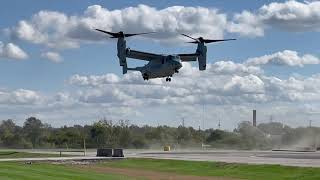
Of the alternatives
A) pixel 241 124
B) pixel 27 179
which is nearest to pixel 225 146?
pixel 241 124

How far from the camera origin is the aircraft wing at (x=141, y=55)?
54144 millimetres

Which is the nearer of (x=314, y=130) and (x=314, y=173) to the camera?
(x=314, y=173)

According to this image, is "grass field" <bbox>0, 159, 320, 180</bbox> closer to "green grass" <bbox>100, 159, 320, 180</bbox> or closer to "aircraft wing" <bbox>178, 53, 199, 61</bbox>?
"green grass" <bbox>100, 159, 320, 180</bbox>

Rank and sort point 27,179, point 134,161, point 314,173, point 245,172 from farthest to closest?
point 134,161
point 245,172
point 314,173
point 27,179

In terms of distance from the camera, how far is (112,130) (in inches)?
6289

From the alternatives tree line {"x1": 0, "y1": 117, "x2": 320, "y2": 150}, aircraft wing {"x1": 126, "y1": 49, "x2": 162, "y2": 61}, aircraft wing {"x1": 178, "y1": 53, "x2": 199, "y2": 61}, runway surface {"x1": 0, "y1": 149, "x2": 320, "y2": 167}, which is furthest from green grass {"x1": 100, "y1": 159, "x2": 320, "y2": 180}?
tree line {"x1": 0, "y1": 117, "x2": 320, "y2": 150}

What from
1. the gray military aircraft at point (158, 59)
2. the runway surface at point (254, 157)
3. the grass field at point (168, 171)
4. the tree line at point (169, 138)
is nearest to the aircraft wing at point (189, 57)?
the gray military aircraft at point (158, 59)

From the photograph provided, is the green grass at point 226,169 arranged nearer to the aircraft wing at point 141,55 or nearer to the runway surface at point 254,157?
the runway surface at point 254,157

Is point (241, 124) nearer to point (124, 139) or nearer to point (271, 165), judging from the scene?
point (124, 139)

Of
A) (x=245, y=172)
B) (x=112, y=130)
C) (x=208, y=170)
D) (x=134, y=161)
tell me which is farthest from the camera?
(x=112, y=130)

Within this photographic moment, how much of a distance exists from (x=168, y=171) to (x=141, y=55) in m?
11.7

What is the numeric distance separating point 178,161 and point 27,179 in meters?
29.9

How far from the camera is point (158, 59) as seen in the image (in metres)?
53.7

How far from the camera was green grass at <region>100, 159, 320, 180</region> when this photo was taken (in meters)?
50.7
